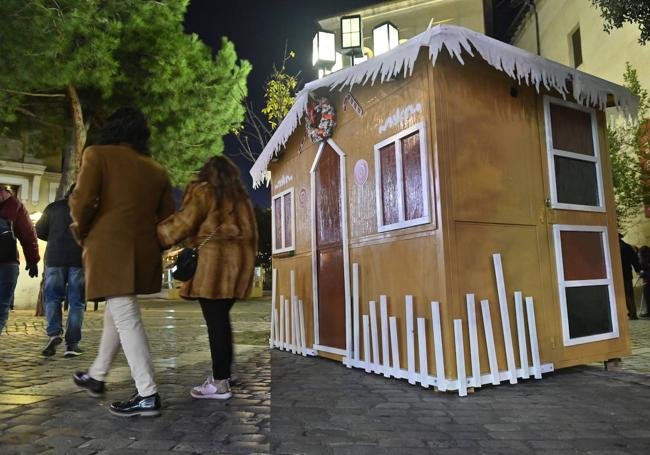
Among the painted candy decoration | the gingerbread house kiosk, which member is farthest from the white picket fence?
the painted candy decoration

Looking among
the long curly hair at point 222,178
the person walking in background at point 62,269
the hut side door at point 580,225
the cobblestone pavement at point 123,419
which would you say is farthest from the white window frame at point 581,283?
the person walking in background at point 62,269

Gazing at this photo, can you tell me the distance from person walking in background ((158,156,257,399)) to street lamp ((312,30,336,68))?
7.25m

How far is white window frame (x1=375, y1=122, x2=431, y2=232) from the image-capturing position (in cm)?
412

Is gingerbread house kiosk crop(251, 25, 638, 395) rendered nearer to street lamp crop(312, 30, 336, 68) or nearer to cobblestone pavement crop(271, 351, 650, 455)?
cobblestone pavement crop(271, 351, 650, 455)

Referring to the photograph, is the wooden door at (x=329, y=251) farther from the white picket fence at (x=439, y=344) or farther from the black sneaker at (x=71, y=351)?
the black sneaker at (x=71, y=351)

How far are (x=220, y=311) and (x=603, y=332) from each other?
12.0 ft

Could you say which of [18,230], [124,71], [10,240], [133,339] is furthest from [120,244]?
[124,71]

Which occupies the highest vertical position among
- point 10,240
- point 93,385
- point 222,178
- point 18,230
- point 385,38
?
point 385,38

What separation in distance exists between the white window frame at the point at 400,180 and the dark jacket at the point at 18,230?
11.1 feet

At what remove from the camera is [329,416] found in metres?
3.24

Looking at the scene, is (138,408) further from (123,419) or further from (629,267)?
(629,267)

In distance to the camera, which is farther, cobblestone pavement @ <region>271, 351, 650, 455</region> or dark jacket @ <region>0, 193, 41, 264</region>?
dark jacket @ <region>0, 193, 41, 264</region>

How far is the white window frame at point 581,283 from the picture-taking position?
14.9 ft

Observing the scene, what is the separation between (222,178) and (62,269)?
2978mm
